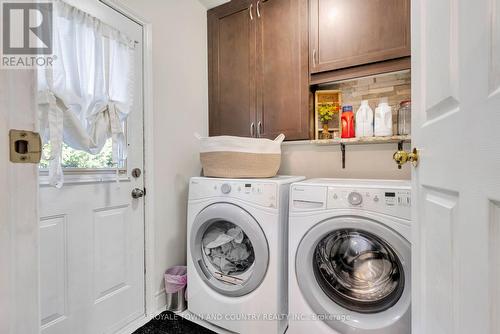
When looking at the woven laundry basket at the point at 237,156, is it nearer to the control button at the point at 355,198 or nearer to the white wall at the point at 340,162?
the white wall at the point at 340,162

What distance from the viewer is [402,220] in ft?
3.29

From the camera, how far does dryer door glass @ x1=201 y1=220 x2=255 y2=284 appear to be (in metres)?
1.47

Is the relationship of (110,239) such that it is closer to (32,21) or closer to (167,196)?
(167,196)

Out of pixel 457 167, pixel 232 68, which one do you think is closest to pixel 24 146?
pixel 457 167

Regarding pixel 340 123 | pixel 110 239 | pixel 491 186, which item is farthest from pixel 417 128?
pixel 110 239

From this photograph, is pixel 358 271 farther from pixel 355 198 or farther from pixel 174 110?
pixel 174 110

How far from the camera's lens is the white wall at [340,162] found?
162 centimetres

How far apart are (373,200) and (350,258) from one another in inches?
14.9

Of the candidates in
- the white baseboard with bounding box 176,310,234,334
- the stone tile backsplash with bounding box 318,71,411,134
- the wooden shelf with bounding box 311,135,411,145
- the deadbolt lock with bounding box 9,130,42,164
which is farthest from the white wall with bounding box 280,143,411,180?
the deadbolt lock with bounding box 9,130,42,164

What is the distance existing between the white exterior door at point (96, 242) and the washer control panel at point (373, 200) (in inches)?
47.8

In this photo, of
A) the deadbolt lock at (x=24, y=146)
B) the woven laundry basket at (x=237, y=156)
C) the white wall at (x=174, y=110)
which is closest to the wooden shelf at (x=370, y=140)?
the woven laundry basket at (x=237, y=156)

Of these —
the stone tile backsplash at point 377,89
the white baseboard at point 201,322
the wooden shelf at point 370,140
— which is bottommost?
the white baseboard at point 201,322

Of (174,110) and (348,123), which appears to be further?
(174,110)

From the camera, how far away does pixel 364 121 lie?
1.58m
